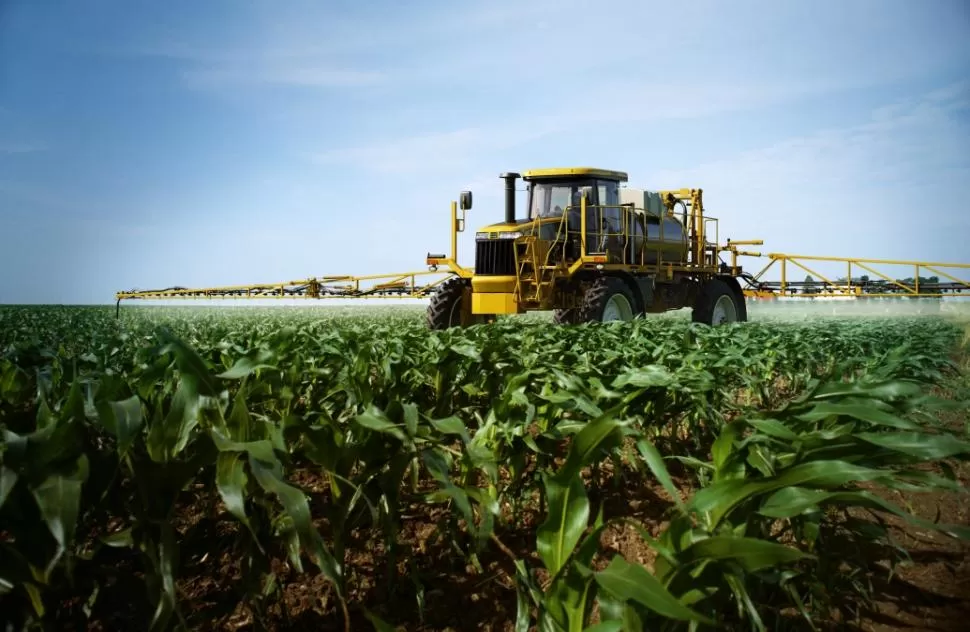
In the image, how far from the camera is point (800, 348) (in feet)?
17.8

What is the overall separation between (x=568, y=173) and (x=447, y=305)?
2.69 metres

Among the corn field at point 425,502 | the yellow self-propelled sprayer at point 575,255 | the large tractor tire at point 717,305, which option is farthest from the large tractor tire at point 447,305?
the corn field at point 425,502

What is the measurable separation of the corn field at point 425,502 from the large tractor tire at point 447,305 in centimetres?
660

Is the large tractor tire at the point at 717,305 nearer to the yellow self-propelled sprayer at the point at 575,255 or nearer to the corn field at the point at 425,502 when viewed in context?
the yellow self-propelled sprayer at the point at 575,255

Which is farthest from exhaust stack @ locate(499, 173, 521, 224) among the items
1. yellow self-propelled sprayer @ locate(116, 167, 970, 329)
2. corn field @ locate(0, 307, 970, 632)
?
corn field @ locate(0, 307, 970, 632)

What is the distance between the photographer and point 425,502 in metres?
2.18

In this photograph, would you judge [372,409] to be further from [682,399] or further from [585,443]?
[682,399]

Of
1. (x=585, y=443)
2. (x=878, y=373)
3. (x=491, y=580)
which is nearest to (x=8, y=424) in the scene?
(x=491, y=580)

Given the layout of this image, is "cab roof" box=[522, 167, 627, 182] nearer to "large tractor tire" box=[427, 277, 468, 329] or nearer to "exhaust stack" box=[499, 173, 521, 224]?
"exhaust stack" box=[499, 173, 521, 224]

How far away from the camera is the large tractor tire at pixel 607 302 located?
9406 millimetres

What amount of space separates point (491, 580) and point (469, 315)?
27.3 feet

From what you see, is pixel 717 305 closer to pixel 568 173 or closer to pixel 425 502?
pixel 568 173

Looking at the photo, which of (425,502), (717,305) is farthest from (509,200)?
(425,502)

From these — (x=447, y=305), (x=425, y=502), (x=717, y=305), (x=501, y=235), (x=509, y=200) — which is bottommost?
(x=425, y=502)
